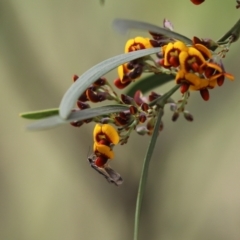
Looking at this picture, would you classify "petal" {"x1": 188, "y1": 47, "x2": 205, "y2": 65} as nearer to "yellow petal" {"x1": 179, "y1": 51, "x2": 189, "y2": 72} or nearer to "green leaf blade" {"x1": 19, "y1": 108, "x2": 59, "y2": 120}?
"yellow petal" {"x1": 179, "y1": 51, "x2": 189, "y2": 72}

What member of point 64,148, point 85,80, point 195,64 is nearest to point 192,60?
point 195,64

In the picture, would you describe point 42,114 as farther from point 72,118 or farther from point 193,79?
point 193,79

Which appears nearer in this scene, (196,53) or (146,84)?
(196,53)

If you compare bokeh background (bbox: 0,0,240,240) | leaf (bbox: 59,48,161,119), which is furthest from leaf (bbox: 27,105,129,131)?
bokeh background (bbox: 0,0,240,240)

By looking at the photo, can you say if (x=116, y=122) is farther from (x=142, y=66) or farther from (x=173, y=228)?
(x=173, y=228)

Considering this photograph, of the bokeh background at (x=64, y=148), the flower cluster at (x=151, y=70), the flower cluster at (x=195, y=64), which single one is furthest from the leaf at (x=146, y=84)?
the bokeh background at (x=64, y=148)

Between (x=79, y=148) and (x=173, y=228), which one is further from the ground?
(x=79, y=148)

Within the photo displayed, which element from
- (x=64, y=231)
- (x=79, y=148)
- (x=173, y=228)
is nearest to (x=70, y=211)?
(x=64, y=231)
